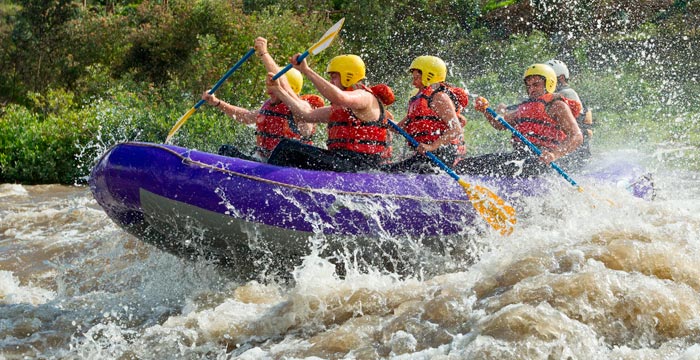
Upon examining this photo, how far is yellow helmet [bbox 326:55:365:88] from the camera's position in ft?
18.1

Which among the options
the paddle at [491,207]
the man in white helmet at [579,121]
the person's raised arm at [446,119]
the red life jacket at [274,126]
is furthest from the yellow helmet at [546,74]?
the red life jacket at [274,126]

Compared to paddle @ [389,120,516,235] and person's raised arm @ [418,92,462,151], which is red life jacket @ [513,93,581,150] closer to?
person's raised arm @ [418,92,462,151]

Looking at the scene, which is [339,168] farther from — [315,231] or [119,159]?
[119,159]

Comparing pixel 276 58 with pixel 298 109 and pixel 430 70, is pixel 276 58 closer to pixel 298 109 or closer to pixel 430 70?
pixel 430 70

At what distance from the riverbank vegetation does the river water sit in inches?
191

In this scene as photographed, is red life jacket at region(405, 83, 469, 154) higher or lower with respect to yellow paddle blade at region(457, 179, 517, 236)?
higher

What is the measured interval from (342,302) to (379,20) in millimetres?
12208

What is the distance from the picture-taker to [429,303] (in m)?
4.18

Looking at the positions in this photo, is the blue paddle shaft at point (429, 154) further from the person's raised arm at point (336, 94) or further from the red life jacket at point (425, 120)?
the person's raised arm at point (336, 94)

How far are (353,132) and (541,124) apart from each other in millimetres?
2087

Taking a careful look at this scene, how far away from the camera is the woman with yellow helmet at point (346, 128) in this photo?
5328 millimetres

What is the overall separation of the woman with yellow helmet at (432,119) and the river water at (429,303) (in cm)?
75

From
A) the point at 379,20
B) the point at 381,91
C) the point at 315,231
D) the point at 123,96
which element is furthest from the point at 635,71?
the point at 315,231

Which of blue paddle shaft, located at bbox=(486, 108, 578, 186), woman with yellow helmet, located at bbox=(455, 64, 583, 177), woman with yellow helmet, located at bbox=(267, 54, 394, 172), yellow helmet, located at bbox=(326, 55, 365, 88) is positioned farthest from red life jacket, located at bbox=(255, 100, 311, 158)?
blue paddle shaft, located at bbox=(486, 108, 578, 186)
